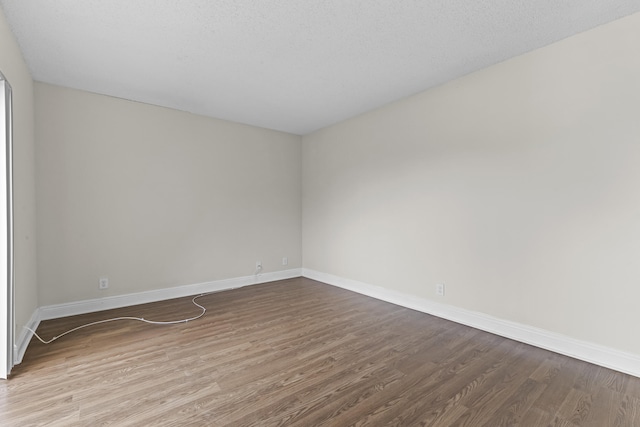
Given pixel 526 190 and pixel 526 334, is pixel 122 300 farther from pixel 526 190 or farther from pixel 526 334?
pixel 526 190

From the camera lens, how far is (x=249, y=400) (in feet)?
5.74

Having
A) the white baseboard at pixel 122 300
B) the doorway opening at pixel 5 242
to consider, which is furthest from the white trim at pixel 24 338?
the doorway opening at pixel 5 242

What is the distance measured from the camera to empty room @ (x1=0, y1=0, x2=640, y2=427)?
1897 millimetres

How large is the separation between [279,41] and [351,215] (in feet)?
8.43

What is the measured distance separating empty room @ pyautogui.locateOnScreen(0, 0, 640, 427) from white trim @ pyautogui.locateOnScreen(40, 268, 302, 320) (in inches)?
1.1

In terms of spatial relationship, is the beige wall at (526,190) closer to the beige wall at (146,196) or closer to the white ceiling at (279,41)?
the white ceiling at (279,41)

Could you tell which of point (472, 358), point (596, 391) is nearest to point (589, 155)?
point (596, 391)

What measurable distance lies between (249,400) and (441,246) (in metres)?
2.43

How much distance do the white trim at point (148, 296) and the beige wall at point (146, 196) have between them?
0.07 metres

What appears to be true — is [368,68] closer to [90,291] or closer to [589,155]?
[589,155]

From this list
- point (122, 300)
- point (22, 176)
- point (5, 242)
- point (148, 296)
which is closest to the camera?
point (5, 242)

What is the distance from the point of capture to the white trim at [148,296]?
10.2 ft

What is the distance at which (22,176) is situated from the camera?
8.11 feet

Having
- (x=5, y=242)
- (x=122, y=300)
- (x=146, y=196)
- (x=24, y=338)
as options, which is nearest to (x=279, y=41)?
(x=5, y=242)
